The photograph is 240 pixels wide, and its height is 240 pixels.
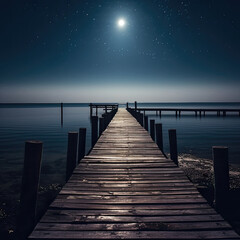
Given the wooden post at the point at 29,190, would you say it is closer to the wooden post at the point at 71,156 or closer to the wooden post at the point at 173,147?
the wooden post at the point at 71,156

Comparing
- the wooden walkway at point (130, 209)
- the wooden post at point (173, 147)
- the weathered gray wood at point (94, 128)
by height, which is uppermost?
the weathered gray wood at point (94, 128)

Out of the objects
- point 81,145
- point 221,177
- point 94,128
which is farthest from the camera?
point 94,128

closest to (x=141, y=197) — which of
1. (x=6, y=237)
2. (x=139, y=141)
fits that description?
(x=6, y=237)

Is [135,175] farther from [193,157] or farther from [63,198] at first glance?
[193,157]

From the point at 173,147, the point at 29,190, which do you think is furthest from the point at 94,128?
the point at 29,190

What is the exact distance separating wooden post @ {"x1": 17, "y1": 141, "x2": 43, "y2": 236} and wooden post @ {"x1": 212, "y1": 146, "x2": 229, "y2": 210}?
333 centimetres

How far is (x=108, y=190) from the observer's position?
3.64m

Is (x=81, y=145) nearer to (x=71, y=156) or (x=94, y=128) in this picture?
(x=71, y=156)

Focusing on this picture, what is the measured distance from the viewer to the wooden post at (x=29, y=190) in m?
3.46

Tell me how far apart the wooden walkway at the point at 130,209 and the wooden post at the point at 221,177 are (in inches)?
28.5

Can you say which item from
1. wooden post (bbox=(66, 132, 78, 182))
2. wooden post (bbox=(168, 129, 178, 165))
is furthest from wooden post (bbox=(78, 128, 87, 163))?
wooden post (bbox=(168, 129, 178, 165))

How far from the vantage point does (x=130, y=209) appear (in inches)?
116

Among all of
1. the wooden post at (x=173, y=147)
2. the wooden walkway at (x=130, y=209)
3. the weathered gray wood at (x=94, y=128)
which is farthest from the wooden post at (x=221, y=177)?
the weathered gray wood at (x=94, y=128)

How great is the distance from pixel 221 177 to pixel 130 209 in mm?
2237
